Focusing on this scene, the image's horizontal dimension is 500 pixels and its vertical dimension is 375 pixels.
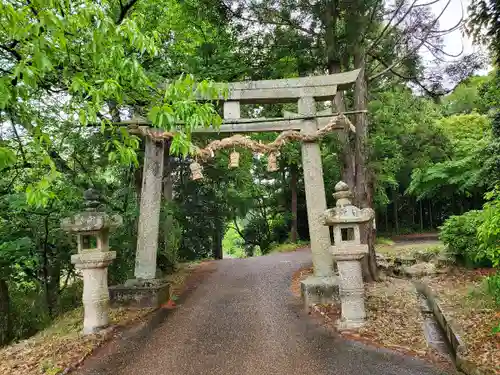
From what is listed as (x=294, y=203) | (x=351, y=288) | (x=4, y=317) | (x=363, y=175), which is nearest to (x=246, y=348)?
(x=351, y=288)

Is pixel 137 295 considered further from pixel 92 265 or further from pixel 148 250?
pixel 92 265

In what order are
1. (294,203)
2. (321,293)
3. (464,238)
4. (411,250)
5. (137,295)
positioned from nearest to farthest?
(321,293) < (137,295) < (464,238) < (411,250) < (294,203)

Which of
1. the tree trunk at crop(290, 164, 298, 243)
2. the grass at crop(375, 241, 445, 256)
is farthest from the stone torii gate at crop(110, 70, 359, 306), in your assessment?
the tree trunk at crop(290, 164, 298, 243)

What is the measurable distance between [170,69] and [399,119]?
29.5 feet

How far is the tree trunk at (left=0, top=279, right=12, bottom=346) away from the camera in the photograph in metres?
8.65

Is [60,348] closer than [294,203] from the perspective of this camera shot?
Yes

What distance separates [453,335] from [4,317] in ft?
31.1

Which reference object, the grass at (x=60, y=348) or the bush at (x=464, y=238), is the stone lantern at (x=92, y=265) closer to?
the grass at (x=60, y=348)

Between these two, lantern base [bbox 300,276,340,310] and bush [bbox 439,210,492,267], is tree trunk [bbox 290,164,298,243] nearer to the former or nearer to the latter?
bush [bbox 439,210,492,267]

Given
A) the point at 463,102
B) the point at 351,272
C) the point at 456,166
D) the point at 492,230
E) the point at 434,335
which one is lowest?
the point at 434,335

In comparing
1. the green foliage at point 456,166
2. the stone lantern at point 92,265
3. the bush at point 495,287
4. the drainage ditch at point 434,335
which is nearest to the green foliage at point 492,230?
the bush at point 495,287

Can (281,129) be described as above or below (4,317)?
above

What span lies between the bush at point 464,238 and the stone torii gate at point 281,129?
18.2 feet

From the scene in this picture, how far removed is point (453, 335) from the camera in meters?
5.80
